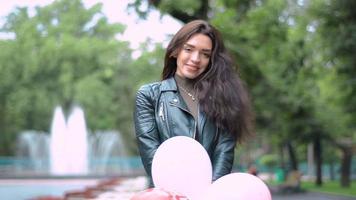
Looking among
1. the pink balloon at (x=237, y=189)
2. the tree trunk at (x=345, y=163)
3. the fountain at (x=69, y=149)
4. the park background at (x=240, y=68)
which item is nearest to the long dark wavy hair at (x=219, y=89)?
the pink balloon at (x=237, y=189)

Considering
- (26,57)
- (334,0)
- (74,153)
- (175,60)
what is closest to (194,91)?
(175,60)

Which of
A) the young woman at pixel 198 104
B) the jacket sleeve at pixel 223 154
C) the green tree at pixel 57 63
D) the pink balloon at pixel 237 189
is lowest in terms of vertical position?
the pink balloon at pixel 237 189

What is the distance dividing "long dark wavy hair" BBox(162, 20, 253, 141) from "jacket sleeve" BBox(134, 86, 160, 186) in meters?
0.21

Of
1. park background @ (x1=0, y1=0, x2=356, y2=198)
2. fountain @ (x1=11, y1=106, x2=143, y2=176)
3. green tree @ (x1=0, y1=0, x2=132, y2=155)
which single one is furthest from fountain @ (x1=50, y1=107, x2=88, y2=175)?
green tree @ (x1=0, y1=0, x2=132, y2=155)

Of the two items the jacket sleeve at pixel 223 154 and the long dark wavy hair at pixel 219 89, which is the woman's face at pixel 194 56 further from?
the jacket sleeve at pixel 223 154

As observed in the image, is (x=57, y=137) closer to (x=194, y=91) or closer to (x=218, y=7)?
(x=218, y=7)

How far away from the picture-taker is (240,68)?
4.68 m

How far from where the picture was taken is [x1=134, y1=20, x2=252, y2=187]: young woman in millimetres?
2393

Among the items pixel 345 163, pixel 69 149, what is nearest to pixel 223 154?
pixel 345 163

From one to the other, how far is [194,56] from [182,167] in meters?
0.50

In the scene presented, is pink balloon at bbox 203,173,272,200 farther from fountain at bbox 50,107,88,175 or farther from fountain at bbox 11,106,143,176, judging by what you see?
fountain at bbox 50,107,88,175

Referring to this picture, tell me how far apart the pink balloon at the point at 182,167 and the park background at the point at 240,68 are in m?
4.08

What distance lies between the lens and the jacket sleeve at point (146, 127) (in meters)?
2.38

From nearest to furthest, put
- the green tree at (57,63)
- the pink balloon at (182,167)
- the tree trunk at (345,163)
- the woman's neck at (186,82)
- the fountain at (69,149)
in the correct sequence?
the pink balloon at (182,167) < the woman's neck at (186,82) < the tree trunk at (345,163) < the fountain at (69,149) < the green tree at (57,63)
